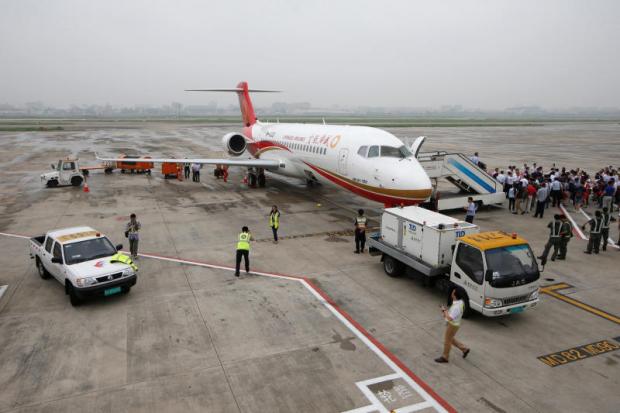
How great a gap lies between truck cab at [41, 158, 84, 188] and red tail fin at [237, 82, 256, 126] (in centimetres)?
1230

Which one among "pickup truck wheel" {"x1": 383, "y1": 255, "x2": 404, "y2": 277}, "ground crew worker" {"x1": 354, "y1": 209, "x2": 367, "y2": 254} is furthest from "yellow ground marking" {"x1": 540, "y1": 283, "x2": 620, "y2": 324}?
"ground crew worker" {"x1": 354, "y1": 209, "x2": 367, "y2": 254}

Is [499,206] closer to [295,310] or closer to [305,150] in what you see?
[305,150]

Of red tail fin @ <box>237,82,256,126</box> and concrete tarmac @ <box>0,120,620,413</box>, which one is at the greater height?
red tail fin @ <box>237,82,256,126</box>

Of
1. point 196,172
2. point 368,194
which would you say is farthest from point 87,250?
point 196,172

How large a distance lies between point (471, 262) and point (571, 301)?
3461mm

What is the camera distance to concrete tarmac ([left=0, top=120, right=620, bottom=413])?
24.1 ft

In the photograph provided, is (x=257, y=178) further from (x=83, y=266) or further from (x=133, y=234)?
(x=83, y=266)

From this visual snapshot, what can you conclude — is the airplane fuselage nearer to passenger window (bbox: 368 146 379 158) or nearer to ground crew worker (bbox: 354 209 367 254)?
passenger window (bbox: 368 146 379 158)

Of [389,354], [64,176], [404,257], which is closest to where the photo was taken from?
[389,354]

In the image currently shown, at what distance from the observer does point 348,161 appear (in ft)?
60.4

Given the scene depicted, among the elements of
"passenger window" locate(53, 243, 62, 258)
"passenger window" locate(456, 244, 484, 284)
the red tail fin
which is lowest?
"passenger window" locate(53, 243, 62, 258)

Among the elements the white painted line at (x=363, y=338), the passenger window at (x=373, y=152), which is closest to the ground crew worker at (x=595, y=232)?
the passenger window at (x=373, y=152)

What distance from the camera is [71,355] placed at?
8.57 m

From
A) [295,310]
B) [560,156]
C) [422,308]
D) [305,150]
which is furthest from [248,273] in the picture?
[560,156]
